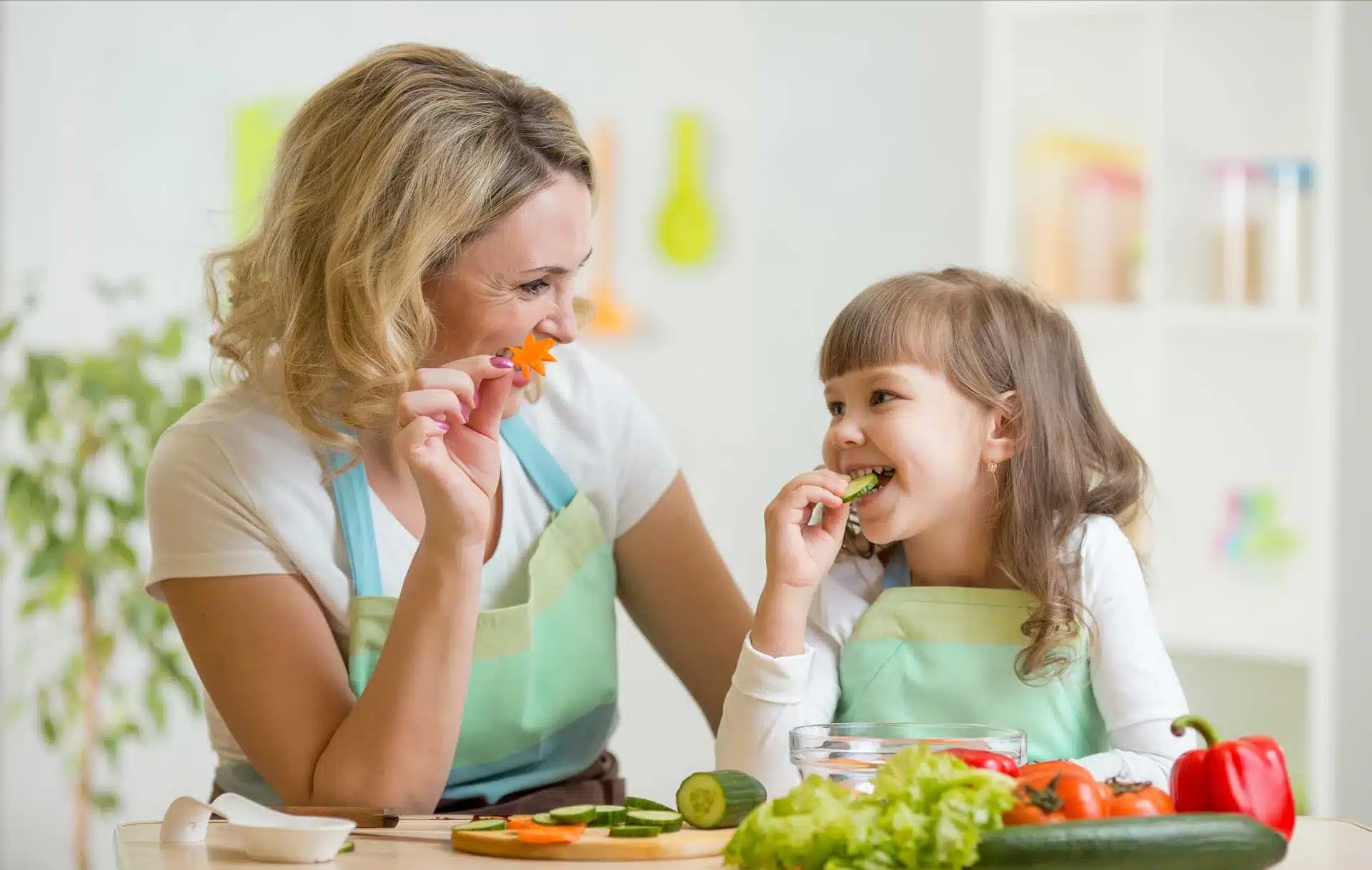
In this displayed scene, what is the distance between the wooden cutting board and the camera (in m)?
1.06

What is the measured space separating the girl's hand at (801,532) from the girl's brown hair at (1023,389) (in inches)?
5.7

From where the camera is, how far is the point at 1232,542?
3354 mm

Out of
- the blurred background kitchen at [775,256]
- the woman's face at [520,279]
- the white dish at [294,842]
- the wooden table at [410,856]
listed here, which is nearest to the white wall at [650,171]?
the blurred background kitchen at [775,256]

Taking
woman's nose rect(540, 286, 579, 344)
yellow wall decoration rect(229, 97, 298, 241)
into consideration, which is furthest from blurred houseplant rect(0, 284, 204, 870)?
woman's nose rect(540, 286, 579, 344)

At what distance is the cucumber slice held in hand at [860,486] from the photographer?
4.63 ft

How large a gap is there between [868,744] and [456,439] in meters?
0.57

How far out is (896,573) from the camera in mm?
1560

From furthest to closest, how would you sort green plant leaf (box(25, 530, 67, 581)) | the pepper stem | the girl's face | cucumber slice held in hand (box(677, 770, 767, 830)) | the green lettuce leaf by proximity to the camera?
1. green plant leaf (box(25, 530, 67, 581))
2. the girl's face
3. cucumber slice held in hand (box(677, 770, 767, 830))
4. the pepper stem
5. the green lettuce leaf

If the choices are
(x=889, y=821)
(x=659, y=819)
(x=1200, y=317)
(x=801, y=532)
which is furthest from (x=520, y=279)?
(x=1200, y=317)

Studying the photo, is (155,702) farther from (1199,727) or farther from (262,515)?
(1199,727)

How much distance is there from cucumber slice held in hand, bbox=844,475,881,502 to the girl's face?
0.6 inches

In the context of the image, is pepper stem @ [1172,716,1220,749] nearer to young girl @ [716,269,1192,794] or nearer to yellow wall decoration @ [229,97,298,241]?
young girl @ [716,269,1192,794]

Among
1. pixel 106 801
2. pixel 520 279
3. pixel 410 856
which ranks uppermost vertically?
pixel 520 279

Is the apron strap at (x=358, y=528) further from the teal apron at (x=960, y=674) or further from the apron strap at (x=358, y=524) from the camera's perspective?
the teal apron at (x=960, y=674)
